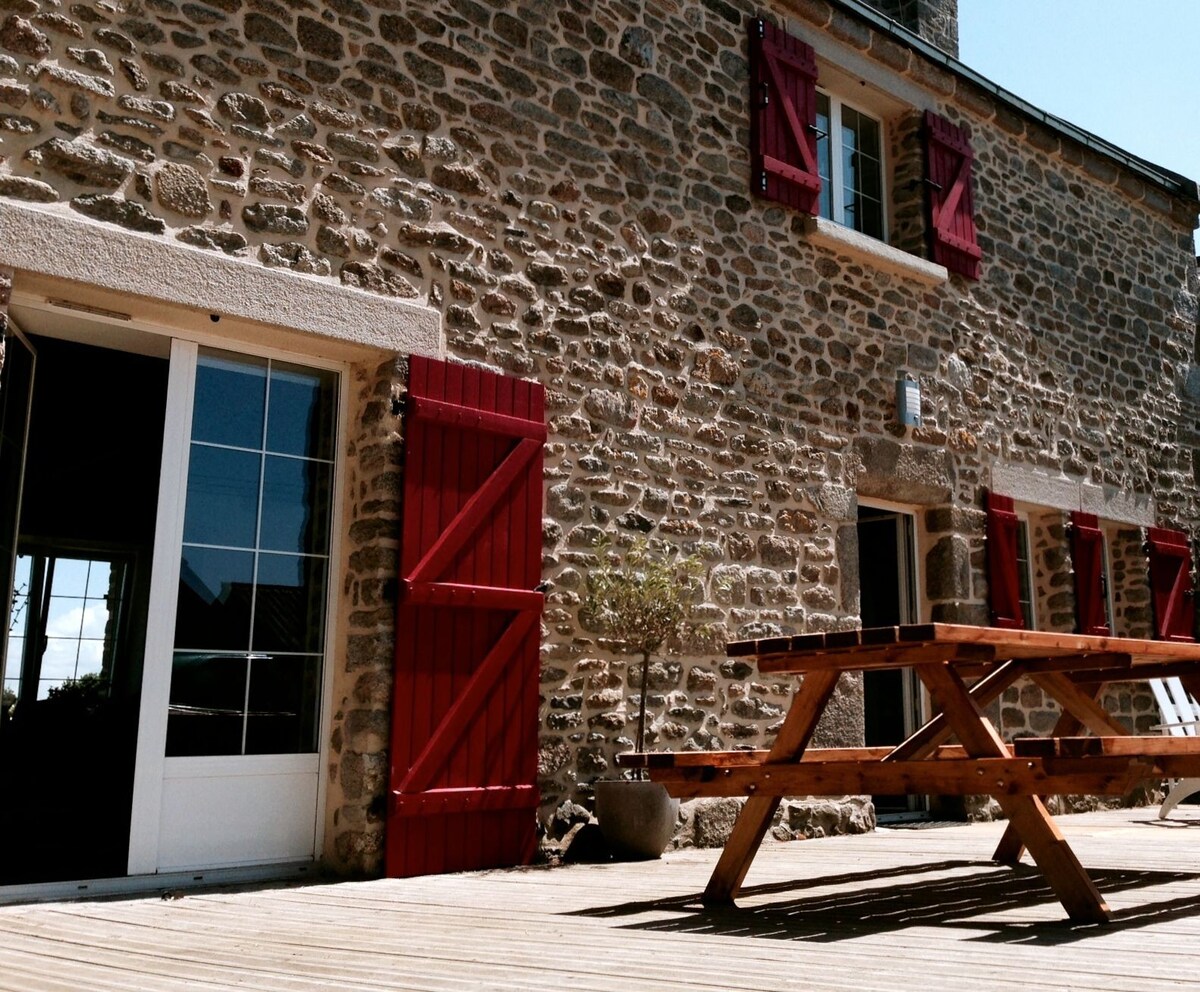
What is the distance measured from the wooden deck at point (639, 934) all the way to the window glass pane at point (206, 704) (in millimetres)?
561

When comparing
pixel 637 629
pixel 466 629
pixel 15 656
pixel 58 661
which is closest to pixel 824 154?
pixel 637 629

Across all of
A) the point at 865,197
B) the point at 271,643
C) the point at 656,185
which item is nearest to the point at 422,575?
the point at 271,643

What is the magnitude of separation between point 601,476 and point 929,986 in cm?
343

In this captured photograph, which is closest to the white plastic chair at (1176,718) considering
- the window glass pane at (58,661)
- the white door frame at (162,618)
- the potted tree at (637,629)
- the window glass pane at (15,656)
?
the potted tree at (637,629)

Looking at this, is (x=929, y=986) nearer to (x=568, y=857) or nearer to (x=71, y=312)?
(x=568, y=857)

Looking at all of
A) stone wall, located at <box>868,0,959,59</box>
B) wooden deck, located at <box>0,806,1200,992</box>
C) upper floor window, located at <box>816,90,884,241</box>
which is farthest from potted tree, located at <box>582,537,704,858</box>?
stone wall, located at <box>868,0,959,59</box>

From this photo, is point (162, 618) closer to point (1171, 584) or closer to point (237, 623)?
point (237, 623)

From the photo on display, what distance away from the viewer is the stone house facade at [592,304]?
171 inches

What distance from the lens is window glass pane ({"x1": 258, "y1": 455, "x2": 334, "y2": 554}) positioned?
4.68 metres

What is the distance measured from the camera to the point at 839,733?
20.5ft

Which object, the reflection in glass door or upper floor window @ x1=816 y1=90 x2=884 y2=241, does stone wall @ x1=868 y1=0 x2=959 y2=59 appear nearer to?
upper floor window @ x1=816 y1=90 x2=884 y2=241

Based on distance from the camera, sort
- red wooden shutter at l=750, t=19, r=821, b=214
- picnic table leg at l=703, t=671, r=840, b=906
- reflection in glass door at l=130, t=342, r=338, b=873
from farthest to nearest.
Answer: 1. red wooden shutter at l=750, t=19, r=821, b=214
2. reflection in glass door at l=130, t=342, r=338, b=873
3. picnic table leg at l=703, t=671, r=840, b=906

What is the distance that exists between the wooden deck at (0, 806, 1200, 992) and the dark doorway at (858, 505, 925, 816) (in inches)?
91.4

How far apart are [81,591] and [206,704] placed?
334 cm
